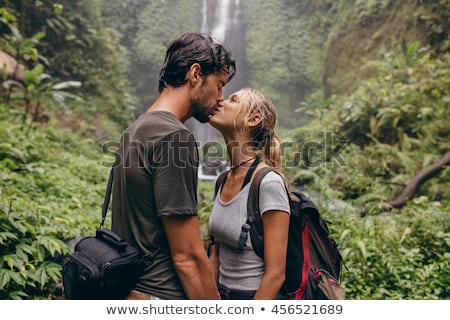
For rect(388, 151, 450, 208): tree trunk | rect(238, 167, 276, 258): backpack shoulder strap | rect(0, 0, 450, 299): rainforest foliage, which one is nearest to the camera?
rect(238, 167, 276, 258): backpack shoulder strap

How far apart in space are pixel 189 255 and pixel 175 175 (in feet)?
1.02

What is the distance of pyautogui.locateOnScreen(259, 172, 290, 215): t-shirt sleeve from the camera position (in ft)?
5.65

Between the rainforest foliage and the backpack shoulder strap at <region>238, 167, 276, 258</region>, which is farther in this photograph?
the rainforest foliage

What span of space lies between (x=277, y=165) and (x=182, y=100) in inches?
25.5

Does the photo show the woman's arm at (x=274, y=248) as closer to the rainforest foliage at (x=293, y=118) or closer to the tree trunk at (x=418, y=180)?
the rainforest foliage at (x=293, y=118)

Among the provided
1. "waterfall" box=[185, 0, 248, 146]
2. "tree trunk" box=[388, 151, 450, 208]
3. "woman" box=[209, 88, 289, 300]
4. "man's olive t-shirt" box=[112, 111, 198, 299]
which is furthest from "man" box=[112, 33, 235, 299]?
"waterfall" box=[185, 0, 248, 146]

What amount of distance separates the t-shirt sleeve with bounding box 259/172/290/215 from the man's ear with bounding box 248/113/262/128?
306mm

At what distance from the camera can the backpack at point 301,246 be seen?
177 cm

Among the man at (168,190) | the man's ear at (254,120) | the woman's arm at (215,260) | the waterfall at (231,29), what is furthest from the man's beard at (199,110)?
the waterfall at (231,29)

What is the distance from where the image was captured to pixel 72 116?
12.1 metres

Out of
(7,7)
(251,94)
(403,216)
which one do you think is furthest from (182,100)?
(7,7)

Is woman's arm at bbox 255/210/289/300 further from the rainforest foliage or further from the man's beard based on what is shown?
the rainforest foliage

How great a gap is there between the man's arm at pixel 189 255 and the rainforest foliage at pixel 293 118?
7.86 feet

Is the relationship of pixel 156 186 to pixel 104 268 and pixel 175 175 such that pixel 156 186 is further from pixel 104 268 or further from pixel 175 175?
pixel 104 268
